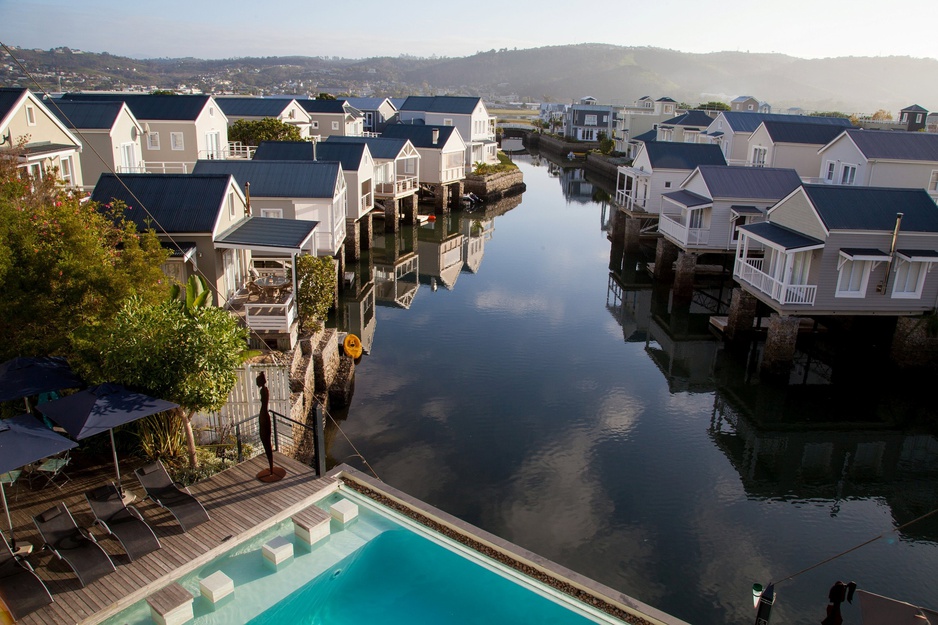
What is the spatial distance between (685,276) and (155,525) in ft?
94.1

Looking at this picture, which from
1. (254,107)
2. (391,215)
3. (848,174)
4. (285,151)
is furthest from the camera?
(254,107)

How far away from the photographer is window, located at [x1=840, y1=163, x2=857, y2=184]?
35.6m

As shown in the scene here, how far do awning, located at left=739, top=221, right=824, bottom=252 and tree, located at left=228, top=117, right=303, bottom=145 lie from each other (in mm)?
30768

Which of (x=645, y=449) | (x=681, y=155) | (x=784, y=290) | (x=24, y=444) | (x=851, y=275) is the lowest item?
(x=645, y=449)

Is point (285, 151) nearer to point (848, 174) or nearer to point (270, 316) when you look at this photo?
point (270, 316)

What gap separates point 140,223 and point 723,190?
26.8 metres

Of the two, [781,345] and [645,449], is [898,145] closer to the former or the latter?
[781,345]

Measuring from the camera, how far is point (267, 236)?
22.2 meters

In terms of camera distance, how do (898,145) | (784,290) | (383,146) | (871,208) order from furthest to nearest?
1. (383,146)
2. (898,145)
3. (871,208)
4. (784,290)

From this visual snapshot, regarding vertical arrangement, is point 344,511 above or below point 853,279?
below

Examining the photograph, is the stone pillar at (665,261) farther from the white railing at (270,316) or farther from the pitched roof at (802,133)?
the white railing at (270,316)

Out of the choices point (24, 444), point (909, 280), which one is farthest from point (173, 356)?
point (909, 280)

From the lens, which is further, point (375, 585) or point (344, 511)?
point (344, 511)

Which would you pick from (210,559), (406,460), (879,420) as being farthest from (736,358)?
(210,559)
